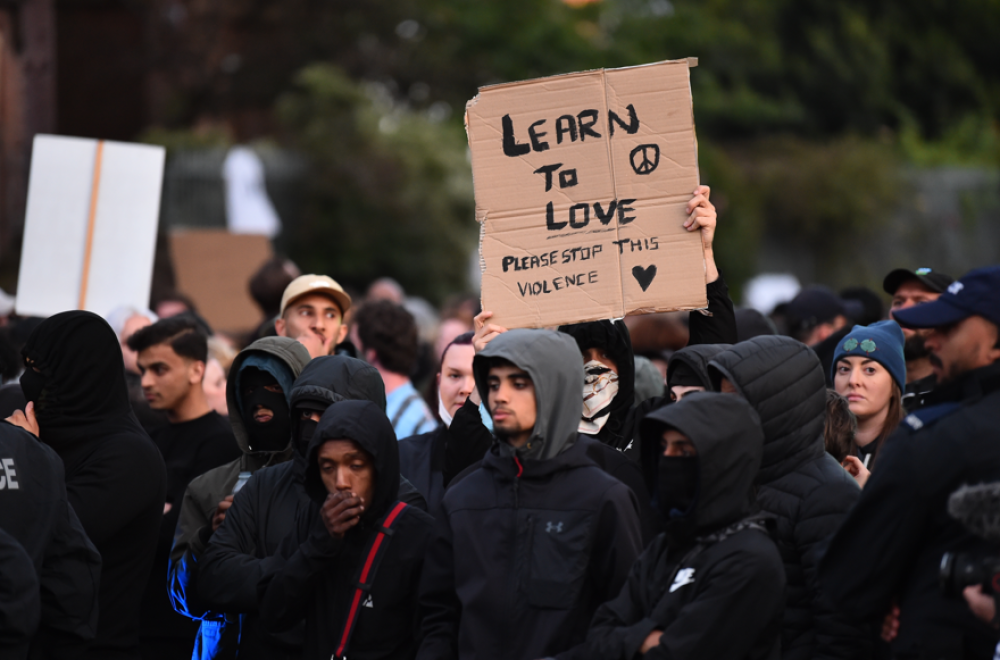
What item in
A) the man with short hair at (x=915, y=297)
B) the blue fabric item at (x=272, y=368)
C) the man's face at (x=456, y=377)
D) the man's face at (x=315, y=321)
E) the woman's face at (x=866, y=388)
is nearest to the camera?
the blue fabric item at (x=272, y=368)

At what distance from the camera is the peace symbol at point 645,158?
4508 millimetres

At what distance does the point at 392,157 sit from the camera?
63.2ft

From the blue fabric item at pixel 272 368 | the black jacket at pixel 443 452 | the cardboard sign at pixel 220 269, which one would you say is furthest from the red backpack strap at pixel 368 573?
the cardboard sign at pixel 220 269

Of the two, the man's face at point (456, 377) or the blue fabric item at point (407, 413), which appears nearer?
the man's face at point (456, 377)

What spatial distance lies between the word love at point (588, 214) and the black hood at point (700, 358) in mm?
581

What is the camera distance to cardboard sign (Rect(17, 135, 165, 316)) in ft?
22.7

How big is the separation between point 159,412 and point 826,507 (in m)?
3.74

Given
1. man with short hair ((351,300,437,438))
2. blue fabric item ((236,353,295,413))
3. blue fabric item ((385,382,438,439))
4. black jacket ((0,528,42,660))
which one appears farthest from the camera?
man with short hair ((351,300,437,438))

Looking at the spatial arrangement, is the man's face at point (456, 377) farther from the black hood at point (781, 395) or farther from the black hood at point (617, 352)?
the black hood at point (781, 395)

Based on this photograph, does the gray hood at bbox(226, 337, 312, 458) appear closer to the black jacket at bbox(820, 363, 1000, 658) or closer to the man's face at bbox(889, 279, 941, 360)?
the black jacket at bbox(820, 363, 1000, 658)

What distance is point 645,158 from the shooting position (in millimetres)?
4520

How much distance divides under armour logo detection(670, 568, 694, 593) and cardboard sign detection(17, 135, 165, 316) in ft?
15.0

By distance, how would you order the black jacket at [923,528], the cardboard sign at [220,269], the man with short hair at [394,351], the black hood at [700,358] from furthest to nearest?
the cardboard sign at [220,269]
the man with short hair at [394,351]
the black hood at [700,358]
the black jacket at [923,528]

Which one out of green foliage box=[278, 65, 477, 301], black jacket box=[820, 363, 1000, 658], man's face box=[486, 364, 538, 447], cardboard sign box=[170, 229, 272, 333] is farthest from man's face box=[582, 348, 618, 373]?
green foliage box=[278, 65, 477, 301]
